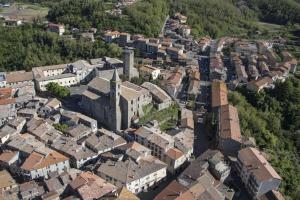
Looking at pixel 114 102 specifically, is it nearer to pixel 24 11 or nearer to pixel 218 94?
pixel 218 94

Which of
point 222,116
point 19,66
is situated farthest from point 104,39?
point 222,116

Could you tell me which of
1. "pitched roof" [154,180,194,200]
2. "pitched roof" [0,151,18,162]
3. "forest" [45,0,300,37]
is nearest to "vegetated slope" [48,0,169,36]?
"forest" [45,0,300,37]

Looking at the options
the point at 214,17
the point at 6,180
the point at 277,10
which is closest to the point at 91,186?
the point at 6,180

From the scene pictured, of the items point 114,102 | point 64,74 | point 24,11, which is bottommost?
point 64,74

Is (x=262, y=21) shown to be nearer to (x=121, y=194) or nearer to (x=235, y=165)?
(x=235, y=165)

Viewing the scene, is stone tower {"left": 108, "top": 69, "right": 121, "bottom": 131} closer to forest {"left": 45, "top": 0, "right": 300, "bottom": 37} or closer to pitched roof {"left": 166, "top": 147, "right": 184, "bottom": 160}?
pitched roof {"left": 166, "top": 147, "right": 184, "bottom": 160}
